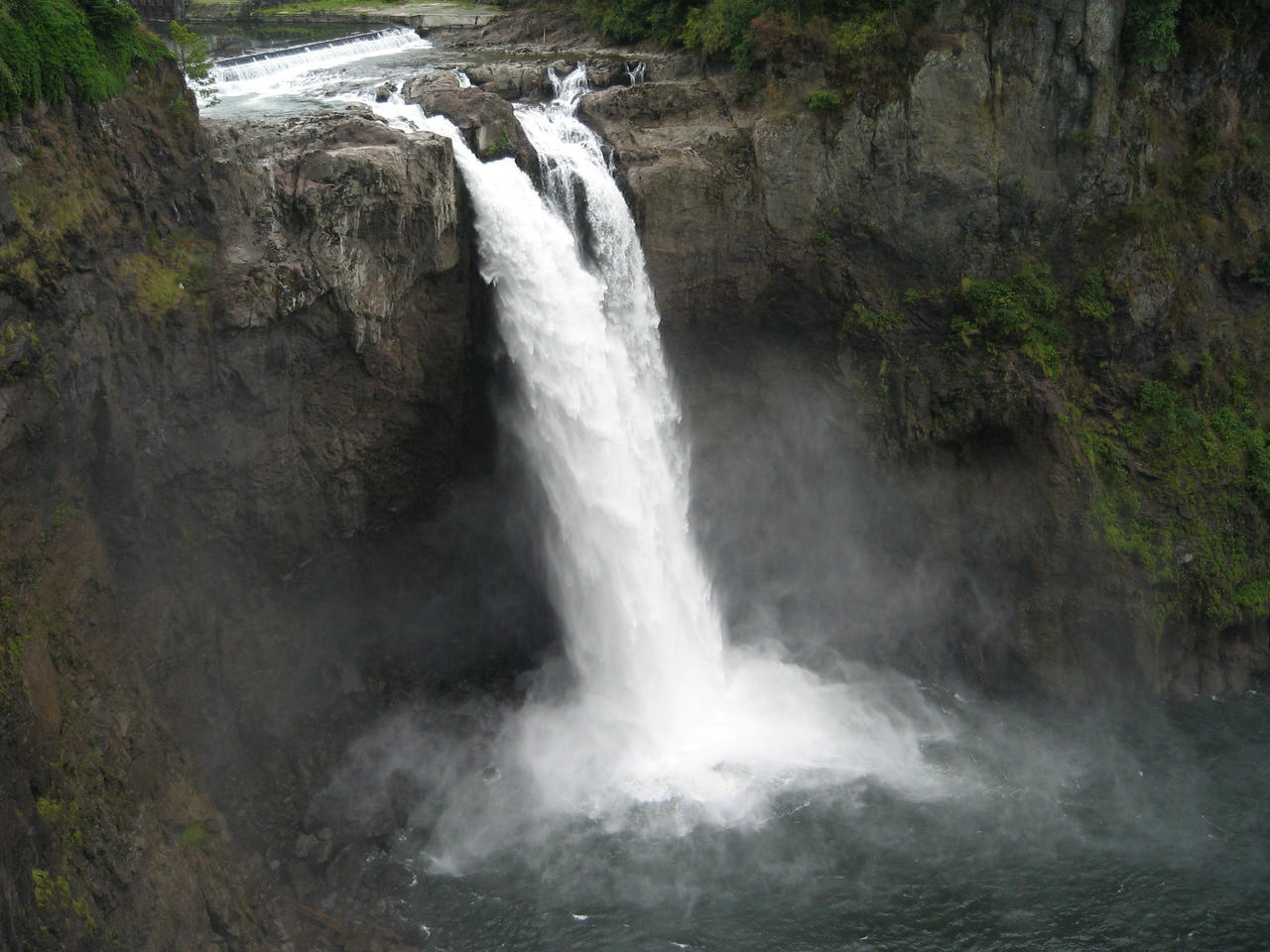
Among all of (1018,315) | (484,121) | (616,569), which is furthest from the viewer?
(1018,315)

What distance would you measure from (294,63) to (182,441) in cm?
1481

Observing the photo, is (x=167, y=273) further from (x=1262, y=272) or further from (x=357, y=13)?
(x=1262, y=272)

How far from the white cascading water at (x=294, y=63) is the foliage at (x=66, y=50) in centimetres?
531

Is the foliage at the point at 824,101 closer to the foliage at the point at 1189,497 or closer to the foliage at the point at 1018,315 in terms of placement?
the foliage at the point at 1018,315

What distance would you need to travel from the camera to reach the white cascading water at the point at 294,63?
995 inches

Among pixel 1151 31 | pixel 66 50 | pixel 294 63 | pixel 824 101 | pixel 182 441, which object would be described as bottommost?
pixel 182 441

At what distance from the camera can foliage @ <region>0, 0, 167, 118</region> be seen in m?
15.1

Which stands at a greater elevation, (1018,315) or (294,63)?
(294,63)

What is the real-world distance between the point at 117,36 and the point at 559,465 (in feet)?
37.9

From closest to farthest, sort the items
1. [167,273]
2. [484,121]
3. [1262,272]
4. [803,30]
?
[167,273], [484,121], [803,30], [1262,272]

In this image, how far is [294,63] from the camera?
2797cm

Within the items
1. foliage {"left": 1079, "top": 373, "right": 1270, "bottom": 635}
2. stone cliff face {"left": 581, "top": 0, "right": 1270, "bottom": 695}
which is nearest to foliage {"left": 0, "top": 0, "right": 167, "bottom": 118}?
stone cliff face {"left": 581, "top": 0, "right": 1270, "bottom": 695}

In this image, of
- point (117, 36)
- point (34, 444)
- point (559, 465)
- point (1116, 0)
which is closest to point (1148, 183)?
point (1116, 0)

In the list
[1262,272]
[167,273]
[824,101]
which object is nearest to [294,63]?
[167,273]
